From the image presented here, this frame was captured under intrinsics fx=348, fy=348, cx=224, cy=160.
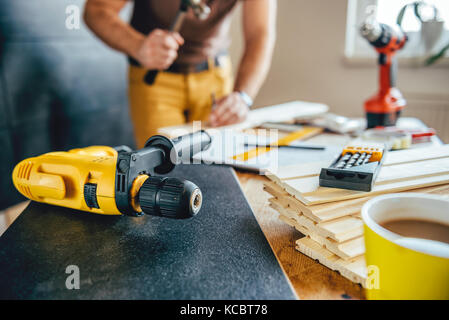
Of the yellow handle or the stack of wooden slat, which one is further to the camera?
the yellow handle

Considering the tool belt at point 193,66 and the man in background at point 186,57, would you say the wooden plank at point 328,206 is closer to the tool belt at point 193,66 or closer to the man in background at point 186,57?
the man in background at point 186,57

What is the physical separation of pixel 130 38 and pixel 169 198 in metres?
0.77

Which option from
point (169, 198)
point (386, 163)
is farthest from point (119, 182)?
point (386, 163)

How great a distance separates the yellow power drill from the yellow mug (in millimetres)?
192

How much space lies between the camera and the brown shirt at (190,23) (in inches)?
44.1

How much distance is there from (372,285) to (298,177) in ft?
0.58

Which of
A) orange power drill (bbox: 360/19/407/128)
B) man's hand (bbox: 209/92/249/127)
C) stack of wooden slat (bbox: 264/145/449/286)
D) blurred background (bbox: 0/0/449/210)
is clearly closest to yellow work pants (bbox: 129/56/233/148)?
man's hand (bbox: 209/92/249/127)

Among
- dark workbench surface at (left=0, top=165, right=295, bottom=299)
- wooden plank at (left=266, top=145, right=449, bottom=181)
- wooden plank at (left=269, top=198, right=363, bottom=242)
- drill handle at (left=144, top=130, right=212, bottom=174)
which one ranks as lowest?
dark workbench surface at (left=0, top=165, right=295, bottom=299)

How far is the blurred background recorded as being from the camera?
125 centimetres

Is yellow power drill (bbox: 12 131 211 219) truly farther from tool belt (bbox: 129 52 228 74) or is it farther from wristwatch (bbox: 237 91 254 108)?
tool belt (bbox: 129 52 228 74)

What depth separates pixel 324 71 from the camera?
5.62 ft

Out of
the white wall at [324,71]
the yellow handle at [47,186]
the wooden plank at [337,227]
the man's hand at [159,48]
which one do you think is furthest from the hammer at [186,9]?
the white wall at [324,71]

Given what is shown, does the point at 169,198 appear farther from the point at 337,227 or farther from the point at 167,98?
the point at 167,98
